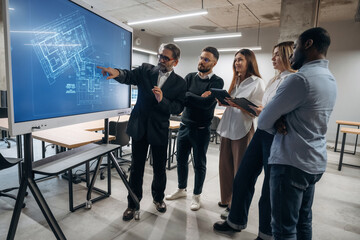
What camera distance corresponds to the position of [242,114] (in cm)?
202

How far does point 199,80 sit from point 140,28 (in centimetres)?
676

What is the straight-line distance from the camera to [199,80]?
2305 millimetres

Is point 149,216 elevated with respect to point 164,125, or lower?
lower

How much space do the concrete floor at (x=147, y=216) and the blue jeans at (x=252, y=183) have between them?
0.91ft

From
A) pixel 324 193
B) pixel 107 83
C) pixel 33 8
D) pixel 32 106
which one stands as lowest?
pixel 324 193

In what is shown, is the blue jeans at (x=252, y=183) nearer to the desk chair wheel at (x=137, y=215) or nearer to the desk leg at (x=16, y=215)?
the desk chair wheel at (x=137, y=215)

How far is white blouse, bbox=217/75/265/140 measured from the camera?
1979mm

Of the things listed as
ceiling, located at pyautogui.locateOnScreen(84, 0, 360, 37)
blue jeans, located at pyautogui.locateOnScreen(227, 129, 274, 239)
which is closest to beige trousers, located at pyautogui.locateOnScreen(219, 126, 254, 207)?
blue jeans, located at pyautogui.locateOnScreen(227, 129, 274, 239)

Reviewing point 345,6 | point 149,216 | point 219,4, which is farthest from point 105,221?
point 345,6

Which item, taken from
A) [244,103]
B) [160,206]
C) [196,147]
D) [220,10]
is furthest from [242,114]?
[220,10]

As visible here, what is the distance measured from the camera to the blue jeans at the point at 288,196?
47.8 inches

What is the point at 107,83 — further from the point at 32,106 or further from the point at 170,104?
the point at 32,106

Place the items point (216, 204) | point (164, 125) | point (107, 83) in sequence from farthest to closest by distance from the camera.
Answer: point (216, 204), point (164, 125), point (107, 83)

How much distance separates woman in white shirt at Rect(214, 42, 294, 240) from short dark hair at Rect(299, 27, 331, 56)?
0.38 meters
